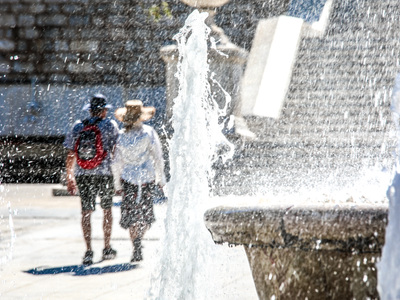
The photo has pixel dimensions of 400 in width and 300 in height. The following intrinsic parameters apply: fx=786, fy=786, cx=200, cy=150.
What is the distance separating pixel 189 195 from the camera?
448 cm

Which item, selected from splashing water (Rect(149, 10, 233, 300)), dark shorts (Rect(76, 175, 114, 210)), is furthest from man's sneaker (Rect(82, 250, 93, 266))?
splashing water (Rect(149, 10, 233, 300))

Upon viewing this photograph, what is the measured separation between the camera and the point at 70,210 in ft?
31.4

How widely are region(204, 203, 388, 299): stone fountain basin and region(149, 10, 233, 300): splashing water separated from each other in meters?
0.79

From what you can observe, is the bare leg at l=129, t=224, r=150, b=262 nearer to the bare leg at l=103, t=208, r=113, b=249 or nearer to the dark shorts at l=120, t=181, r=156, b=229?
the dark shorts at l=120, t=181, r=156, b=229

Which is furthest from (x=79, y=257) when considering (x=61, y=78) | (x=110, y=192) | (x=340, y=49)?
(x=61, y=78)

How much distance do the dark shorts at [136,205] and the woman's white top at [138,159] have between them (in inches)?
2.3

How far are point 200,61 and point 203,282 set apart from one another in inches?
55.0

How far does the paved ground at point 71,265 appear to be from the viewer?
4910mm

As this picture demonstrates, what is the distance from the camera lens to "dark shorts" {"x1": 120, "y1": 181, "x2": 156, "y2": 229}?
20.1ft

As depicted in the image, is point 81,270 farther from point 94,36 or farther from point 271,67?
point 94,36

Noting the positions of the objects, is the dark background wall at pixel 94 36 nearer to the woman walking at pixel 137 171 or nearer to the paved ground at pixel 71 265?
the paved ground at pixel 71 265

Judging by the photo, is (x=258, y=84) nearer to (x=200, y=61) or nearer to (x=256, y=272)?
(x=200, y=61)

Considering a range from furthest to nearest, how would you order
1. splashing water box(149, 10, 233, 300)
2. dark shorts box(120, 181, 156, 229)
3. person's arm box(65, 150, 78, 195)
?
person's arm box(65, 150, 78, 195)
dark shorts box(120, 181, 156, 229)
splashing water box(149, 10, 233, 300)

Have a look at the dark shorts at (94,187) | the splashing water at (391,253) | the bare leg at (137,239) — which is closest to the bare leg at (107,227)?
the dark shorts at (94,187)
